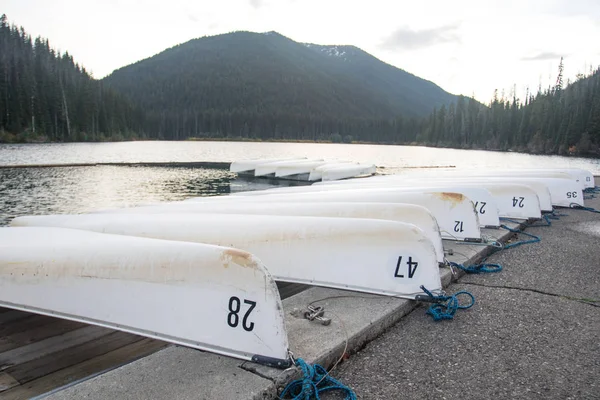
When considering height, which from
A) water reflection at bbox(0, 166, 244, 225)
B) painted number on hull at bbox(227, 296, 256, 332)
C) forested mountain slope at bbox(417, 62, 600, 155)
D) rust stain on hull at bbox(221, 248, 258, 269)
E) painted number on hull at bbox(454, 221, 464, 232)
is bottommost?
water reflection at bbox(0, 166, 244, 225)

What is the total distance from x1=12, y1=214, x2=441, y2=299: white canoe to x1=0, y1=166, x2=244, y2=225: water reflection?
10222 millimetres

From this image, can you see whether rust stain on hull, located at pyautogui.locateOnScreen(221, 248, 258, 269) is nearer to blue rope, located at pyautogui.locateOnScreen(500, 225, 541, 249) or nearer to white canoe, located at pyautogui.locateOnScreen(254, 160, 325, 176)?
blue rope, located at pyautogui.locateOnScreen(500, 225, 541, 249)

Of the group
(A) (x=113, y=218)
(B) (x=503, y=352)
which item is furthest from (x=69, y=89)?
(B) (x=503, y=352)

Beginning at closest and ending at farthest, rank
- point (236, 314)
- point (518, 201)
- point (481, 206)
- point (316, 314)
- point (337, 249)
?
point (236, 314)
point (316, 314)
point (337, 249)
point (481, 206)
point (518, 201)

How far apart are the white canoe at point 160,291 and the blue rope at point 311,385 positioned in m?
0.15

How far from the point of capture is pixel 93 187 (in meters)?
19.4

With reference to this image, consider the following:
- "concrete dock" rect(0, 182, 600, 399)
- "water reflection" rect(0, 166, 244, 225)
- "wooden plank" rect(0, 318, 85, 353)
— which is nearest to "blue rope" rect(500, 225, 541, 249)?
"concrete dock" rect(0, 182, 600, 399)

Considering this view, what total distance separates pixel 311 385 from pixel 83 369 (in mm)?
1589

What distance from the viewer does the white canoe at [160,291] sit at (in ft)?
8.67

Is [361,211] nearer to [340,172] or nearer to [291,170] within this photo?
[340,172]

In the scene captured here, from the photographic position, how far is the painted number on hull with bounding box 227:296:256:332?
104 inches

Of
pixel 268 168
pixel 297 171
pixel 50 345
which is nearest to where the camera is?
pixel 50 345

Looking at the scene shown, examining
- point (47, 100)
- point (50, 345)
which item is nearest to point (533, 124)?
point (47, 100)

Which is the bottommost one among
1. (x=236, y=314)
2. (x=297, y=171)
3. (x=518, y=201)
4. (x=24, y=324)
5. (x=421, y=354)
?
(x=24, y=324)
